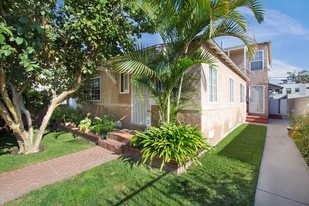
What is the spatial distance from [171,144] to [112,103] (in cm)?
593

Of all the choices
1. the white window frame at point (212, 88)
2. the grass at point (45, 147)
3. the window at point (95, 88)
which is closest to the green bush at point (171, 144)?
the white window frame at point (212, 88)

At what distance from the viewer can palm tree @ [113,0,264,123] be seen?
510cm

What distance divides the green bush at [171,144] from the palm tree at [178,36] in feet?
2.25

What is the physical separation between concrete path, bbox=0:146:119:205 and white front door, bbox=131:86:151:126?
2.29 m

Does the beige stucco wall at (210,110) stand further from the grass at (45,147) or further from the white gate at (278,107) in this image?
the white gate at (278,107)

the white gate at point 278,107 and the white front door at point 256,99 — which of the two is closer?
the white front door at point 256,99

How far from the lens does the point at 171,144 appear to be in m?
5.12

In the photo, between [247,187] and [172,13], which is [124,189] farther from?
[172,13]

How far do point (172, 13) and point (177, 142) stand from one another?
3649 mm

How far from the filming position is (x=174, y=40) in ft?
19.1

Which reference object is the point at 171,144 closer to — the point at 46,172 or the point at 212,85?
the point at 46,172

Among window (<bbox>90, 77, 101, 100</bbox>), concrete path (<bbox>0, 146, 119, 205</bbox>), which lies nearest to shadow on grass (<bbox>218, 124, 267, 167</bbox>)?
concrete path (<bbox>0, 146, 119, 205</bbox>)

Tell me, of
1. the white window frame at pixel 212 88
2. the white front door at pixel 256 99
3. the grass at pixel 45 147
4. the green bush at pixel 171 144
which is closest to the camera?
the green bush at pixel 171 144

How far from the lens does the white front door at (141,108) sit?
27.7 ft
